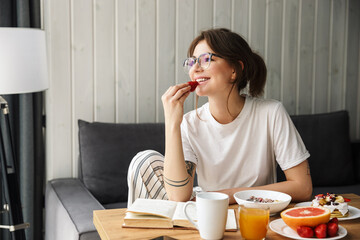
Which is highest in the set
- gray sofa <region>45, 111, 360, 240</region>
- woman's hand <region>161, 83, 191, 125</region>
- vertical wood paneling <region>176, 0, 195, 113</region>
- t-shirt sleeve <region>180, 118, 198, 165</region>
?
vertical wood paneling <region>176, 0, 195, 113</region>

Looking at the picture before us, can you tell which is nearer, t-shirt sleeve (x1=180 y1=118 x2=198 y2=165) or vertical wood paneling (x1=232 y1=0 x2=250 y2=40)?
t-shirt sleeve (x1=180 y1=118 x2=198 y2=165)

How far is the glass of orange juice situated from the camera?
1.17 m

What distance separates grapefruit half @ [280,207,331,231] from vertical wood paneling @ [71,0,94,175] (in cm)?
168

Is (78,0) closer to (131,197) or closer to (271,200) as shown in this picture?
(131,197)

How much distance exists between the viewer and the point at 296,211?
4.24 feet

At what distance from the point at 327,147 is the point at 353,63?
815 mm

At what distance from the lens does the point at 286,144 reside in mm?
1867

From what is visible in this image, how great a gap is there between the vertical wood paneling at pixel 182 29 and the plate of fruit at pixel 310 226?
1.76 m

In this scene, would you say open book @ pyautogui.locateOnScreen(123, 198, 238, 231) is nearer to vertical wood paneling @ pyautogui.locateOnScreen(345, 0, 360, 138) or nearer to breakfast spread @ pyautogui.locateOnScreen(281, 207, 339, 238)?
breakfast spread @ pyautogui.locateOnScreen(281, 207, 339, 238)

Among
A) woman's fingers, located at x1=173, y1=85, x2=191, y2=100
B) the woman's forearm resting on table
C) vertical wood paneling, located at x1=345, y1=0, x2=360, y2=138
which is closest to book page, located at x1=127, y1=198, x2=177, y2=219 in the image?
the woman's forearm resting on table

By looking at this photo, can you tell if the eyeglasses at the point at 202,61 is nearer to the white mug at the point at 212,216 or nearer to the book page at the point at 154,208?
the book page at the point at 154,208

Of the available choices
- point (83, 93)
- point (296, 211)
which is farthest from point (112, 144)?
point (296, 211)

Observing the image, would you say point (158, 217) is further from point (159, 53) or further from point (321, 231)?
point (159, 53)

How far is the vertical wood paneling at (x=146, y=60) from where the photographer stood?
2779mm
